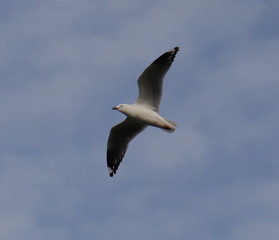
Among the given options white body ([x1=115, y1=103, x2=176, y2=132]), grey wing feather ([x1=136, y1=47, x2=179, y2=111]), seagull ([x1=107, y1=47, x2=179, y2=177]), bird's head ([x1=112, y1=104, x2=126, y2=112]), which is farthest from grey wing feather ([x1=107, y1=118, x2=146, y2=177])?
grey wing feather ([x1=136, y1=47, x2=179, y2=111])

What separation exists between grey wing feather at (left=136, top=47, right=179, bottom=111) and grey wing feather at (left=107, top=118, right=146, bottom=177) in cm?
119

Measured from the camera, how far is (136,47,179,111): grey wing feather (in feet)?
77.5

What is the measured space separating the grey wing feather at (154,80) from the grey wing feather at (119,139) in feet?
3.90

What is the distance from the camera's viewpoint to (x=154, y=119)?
23734 mm

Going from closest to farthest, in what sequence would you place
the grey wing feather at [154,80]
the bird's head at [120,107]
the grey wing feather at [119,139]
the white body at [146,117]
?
the grey wing feather at [154,80] < the white body at [146,117] < the bird's head at [120,107] < the grey wing feather at [119,139]

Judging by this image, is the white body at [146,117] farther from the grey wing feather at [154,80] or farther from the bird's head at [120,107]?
the grey wing feather at [154,80]

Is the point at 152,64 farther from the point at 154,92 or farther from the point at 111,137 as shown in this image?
the point at 111,137

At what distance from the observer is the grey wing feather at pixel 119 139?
25359 millimetres

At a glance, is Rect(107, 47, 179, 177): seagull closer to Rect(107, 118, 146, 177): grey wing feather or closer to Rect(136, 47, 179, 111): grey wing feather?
Rect(136, 47, 179, 111): grey wing feather

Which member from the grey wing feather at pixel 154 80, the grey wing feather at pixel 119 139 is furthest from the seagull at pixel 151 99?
the grey wing feather at pixel 119 139

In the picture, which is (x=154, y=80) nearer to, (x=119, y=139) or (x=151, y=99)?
(x=151, y=99)

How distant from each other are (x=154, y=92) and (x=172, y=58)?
1099 millimetres

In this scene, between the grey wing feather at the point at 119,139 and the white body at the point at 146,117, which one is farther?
the grey wing feather at the point at 119,139

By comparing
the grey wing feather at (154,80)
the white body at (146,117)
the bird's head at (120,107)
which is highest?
the grey wing feather at (154,80)
